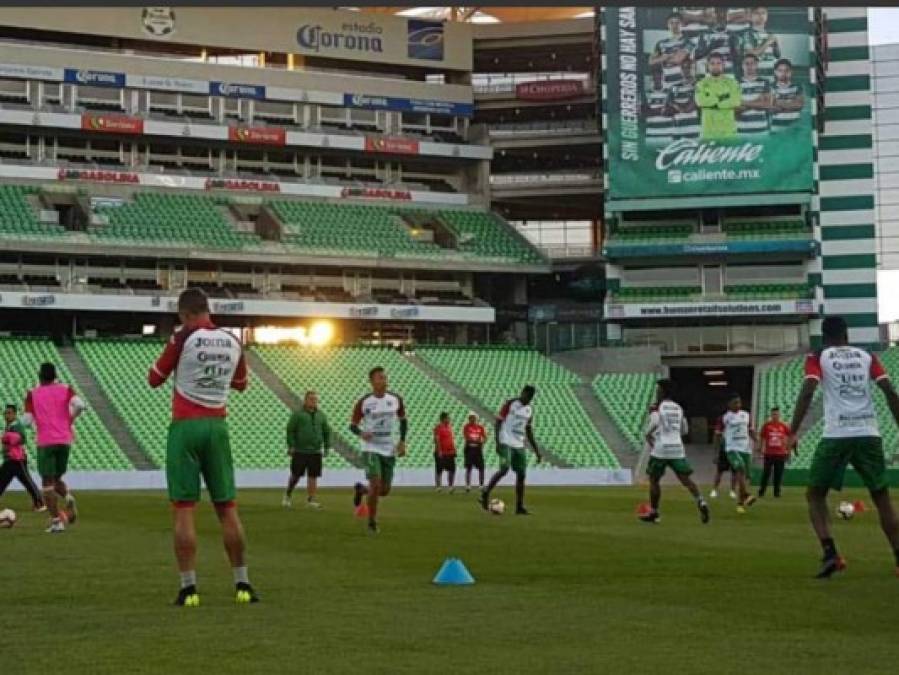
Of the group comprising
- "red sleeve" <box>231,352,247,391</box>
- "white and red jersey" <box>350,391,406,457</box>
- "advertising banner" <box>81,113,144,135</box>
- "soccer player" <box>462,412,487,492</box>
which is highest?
"advertising banner" <box>81,113,144,135</box>

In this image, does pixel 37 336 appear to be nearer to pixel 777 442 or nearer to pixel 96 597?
pixel 777 442

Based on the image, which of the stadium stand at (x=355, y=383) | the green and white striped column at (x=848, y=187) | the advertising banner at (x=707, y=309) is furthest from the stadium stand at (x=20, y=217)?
the green and white striped column at (x=848, y=187)

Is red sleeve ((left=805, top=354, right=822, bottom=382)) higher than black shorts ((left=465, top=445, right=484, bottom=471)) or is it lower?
higher

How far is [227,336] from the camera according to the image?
37.8 feet

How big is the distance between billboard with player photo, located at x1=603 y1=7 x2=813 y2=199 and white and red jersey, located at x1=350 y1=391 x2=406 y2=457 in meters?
45.3

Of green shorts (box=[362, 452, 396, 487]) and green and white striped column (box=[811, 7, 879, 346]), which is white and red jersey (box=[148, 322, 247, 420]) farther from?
green and white striped column (box=[811, 7, 879, 346])

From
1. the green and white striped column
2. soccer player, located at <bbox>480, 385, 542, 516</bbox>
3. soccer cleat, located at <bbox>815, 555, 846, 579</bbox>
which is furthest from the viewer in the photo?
the green and white striped column

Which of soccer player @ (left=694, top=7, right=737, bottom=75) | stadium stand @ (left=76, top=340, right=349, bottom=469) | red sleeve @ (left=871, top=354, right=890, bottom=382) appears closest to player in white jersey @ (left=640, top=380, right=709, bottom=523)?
red sleeve @ (left=871, top=354, right=890, bottom=382)

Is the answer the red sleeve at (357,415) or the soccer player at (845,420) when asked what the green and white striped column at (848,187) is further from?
the soccer player at (845,420)

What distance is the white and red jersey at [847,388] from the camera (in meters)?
13.2

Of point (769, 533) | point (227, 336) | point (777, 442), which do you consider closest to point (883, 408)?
point (777, 442)

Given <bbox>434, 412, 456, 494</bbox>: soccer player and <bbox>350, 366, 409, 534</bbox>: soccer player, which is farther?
<bbox>434, 412, 456, 494</bbox>: soccer player

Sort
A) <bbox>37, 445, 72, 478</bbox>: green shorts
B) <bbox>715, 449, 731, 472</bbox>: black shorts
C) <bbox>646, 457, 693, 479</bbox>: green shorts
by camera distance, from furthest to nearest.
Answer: <bbox>715, 449, 731, 472</bbox>: black shorts
<bbox>646, 457, 693, 479</bbox>: green shorts
<bbox>37, 445, 72, 478</bbox>: green shorts

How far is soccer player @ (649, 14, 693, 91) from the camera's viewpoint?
207ft
